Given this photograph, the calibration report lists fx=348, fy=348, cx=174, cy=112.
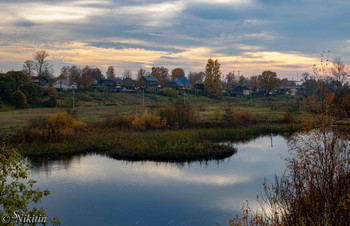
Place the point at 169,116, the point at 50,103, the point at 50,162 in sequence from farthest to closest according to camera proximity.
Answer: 1. the point at 50,103
2. the point at 169,116
3. the point at 50,162

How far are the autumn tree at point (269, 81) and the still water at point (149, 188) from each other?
95.4 meters

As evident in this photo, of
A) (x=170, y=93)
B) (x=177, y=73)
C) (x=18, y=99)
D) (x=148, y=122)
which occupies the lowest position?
(x=148, y=122)

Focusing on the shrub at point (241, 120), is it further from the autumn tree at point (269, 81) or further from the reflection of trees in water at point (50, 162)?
the autumn tree at point (269, 81)

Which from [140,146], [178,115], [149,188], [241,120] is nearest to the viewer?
[149,188]

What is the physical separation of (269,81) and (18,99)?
8579 centimetres

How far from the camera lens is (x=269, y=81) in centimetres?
12325

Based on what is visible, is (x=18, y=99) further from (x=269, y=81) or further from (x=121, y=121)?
(x=269, y=81)

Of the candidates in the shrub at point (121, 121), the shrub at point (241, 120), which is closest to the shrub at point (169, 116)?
the shrub at point (121, 121)

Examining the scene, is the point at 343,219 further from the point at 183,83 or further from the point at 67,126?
the point at 183,83

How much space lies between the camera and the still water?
686 inches

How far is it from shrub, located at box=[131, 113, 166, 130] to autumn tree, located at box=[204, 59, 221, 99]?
66863mm

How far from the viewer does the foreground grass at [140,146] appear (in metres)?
30.0

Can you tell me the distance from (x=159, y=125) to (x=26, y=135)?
15.0m

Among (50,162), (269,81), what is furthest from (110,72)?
(50,162)
